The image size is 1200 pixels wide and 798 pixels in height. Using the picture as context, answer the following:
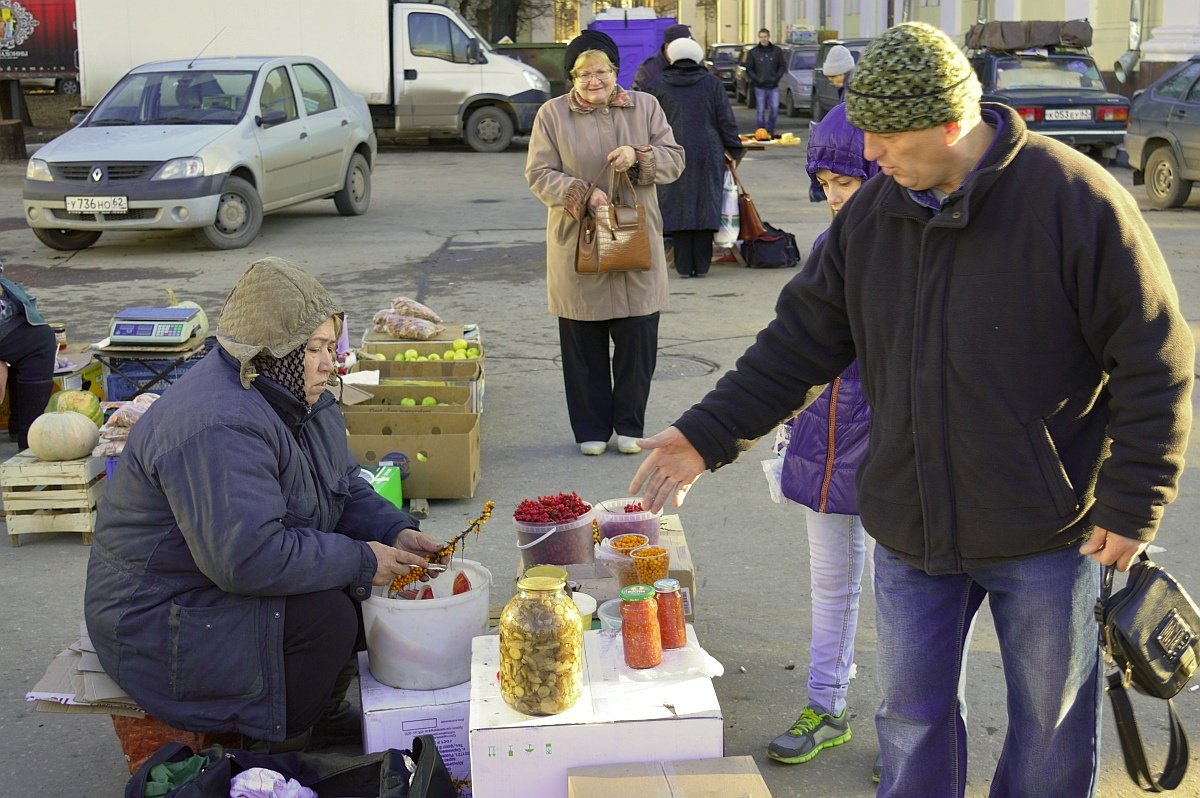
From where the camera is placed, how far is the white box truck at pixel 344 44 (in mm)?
19672

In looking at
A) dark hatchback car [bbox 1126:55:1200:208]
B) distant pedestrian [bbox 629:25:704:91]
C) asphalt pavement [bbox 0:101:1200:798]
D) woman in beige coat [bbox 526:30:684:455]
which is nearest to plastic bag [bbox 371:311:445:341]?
asphalt pavement [bbox 0:101:1200:798]

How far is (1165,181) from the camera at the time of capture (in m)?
14.4

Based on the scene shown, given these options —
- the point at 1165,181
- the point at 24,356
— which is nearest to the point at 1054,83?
the point at 1165,181

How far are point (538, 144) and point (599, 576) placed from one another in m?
2.73

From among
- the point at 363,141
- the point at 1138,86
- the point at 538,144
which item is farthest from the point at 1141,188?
the point at 538,144

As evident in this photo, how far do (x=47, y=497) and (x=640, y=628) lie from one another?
331 cm

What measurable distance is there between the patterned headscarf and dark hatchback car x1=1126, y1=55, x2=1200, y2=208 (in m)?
12.4

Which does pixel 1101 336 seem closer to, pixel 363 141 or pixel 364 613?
pixel 364 613

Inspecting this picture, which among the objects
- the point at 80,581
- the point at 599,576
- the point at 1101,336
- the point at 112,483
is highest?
the point at 1101,336

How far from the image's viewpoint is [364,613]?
365 centimetres

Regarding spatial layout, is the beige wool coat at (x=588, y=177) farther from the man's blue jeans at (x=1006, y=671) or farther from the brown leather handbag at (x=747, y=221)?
the brown leather handbag at (x=747, y=221)

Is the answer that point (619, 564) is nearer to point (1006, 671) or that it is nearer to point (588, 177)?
point (1006, 671)

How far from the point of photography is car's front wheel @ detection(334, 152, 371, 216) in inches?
593

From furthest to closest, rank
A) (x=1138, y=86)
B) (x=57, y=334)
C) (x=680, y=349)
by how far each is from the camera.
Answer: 1. (x=1138, y=86)
2. (x=680, y=349)
3. (x=57, y=334)
